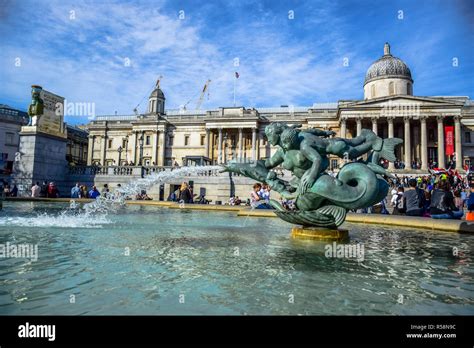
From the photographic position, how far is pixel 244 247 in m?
5.54

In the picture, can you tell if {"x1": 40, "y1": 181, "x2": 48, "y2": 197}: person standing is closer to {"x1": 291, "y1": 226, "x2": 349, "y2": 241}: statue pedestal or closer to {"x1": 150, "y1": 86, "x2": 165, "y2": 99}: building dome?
{"x1": 291, "y1": 226, "x2": 349, "y2": 241}: statue pedestal

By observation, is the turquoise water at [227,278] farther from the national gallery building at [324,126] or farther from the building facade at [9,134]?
the building facade at [9,134]

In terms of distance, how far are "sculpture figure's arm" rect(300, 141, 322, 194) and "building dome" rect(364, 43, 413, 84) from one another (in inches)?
2086

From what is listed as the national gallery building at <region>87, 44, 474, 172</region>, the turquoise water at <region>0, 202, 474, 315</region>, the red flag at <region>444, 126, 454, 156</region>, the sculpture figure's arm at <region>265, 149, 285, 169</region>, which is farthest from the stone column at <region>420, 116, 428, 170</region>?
the sculpture figure's arm at <region>265, 149, 285, 169</region>

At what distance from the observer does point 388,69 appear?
52375 mm

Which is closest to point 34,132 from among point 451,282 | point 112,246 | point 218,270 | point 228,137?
point 112,246

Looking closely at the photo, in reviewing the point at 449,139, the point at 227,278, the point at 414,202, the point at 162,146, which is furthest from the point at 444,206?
the point at 162,146

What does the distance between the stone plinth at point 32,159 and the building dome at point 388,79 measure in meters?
46.6

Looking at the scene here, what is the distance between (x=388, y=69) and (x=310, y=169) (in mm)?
54024

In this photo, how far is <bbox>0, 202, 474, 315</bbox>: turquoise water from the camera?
9.06 feet

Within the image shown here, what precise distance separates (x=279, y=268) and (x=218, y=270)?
0.77 metres

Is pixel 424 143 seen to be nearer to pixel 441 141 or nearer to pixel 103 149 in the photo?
pixel 441 141

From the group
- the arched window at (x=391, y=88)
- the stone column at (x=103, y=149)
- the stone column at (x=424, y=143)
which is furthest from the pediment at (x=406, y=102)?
the stone column at (x=103, y=149)
